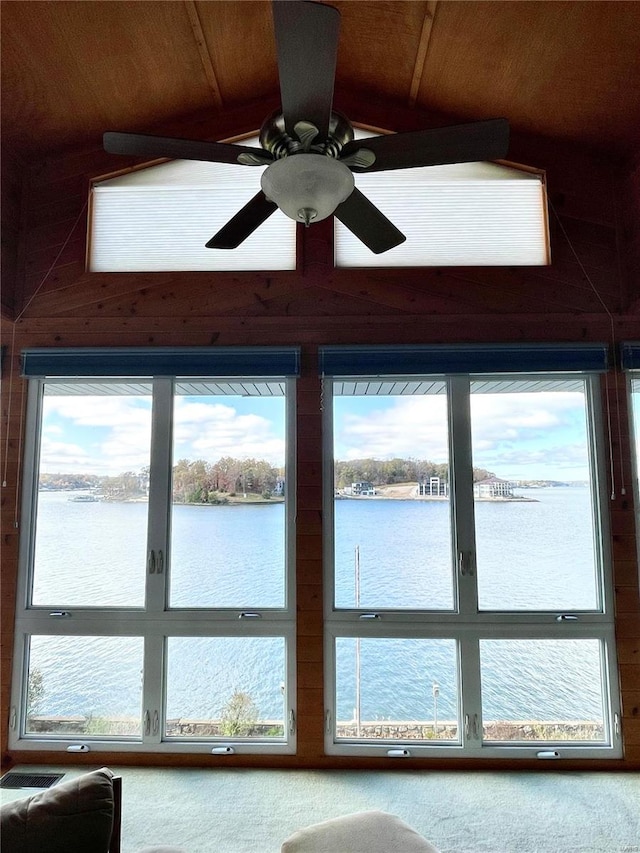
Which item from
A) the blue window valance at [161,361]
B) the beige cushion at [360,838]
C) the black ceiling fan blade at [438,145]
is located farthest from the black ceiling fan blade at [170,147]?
the beige cushion at [360,838]

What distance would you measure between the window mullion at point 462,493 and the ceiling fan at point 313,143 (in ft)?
5.08

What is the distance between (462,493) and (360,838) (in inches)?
71.8

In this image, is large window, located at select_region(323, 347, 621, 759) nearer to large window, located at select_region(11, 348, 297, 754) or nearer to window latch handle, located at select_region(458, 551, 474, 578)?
window latch handle, located at select_region(458, 551, 474, 578)

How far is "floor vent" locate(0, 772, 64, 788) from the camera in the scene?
2791 millimetres

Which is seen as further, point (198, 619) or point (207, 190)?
point (207, 190)

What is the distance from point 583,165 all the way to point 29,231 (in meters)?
3.30

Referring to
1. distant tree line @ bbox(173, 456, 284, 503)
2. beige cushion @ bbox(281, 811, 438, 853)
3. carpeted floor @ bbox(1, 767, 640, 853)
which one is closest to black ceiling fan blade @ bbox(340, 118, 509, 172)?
Result: distant tree line @ bbox(173, 456, 284, 503)

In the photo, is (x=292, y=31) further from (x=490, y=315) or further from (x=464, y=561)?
(x=464, y=561)

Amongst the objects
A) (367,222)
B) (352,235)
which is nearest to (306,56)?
(367,222)

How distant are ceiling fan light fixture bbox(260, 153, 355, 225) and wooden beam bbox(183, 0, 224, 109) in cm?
156

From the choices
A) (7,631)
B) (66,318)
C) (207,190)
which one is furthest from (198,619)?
(207,190)

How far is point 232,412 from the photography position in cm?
329

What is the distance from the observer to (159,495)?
3234mm

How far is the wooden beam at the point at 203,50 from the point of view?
260 cm
